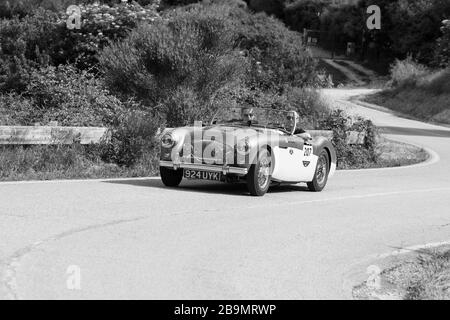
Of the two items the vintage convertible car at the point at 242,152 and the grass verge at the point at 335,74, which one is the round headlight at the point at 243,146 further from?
the grass verge at the point at 335,74

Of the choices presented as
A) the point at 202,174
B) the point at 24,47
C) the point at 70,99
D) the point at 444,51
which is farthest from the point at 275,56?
the point at 444,51

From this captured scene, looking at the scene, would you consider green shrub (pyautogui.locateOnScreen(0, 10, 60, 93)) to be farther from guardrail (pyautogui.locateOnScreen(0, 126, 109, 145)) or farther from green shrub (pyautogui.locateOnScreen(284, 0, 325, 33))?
green shrub (pyautogui.locateOnScreen(284, 0, 325, 33))

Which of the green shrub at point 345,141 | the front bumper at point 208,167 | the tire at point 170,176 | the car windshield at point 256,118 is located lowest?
the green shrub at point 345,141

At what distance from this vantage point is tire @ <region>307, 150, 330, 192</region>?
46.8 ft

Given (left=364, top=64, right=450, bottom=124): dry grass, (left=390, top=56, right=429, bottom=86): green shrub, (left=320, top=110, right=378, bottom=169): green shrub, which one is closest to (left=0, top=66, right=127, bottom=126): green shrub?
(left=320, top=110, right=378, bottom=169): green shrub

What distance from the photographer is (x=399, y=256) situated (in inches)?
358

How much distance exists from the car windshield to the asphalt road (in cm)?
102

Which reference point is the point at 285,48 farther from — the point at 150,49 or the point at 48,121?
the point at 48,121

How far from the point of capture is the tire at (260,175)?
12516 millimetres

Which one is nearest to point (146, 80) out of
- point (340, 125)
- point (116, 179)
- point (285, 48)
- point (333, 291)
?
point (340, 125)

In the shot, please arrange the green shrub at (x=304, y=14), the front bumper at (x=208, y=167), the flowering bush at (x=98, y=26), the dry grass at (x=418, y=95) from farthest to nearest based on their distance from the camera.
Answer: the green shrub at (x=304, y=14) < the dry grass at (x=418, y=95) < the flowering bush at (x=98, y=26) < the front bumper at (x=208, y=167)

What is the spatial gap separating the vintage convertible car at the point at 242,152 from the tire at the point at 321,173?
0.13 meters

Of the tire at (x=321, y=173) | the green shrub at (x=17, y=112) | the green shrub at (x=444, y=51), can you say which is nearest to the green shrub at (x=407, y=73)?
the green shrub at (x=444, y=51)

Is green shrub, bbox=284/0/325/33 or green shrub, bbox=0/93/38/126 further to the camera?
green shrub, bbox=284/0/325/33
